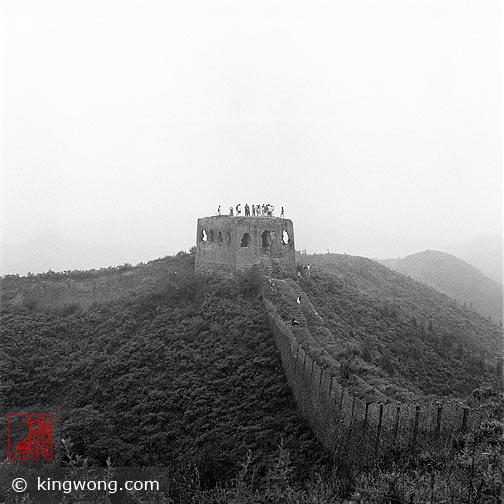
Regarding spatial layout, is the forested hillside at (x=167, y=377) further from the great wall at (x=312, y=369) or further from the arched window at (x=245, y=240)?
the arched window at (x=245, y=240)

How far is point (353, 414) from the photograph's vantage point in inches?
436

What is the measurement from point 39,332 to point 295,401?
1453 cm

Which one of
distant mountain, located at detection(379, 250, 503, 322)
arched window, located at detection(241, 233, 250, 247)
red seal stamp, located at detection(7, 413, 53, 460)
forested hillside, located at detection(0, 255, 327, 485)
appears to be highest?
arched window, located at detection(241, 233, 250, 247)

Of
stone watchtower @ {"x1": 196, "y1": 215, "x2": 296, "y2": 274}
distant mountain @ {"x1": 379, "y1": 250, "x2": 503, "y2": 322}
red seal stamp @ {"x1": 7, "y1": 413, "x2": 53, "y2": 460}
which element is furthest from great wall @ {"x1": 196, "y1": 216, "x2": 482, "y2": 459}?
distant mountain @ {"x1": 379, "y1": 250, "x2": 503, "y2": 322}

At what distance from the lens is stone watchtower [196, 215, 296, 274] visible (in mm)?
22188

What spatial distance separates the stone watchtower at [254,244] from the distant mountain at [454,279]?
2789 centimetres

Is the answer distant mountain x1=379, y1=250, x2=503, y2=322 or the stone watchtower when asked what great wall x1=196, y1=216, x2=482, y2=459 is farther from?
distant mountain x1=379, y1=250, x2=503, y2=322

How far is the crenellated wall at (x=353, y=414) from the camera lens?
9.57 m

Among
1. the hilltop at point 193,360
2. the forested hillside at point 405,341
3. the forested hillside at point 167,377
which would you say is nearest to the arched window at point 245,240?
the hilltop at point 193,360

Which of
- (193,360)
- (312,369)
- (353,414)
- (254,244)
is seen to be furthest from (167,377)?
(353,414)

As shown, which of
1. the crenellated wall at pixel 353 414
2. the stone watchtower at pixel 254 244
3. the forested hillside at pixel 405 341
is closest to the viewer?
the crenellated wall at pixel 353 414

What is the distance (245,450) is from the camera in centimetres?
1279

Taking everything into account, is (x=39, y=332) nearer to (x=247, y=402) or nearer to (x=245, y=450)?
(x=247, y=402)

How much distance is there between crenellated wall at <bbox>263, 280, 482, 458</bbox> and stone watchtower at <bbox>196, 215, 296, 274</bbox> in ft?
21.5
